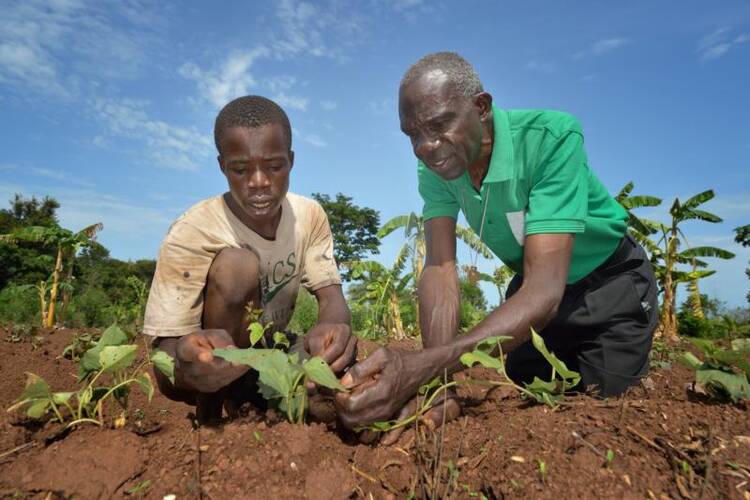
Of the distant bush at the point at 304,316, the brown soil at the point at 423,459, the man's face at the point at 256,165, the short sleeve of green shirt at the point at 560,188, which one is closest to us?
the brown soil at the point at 423,459

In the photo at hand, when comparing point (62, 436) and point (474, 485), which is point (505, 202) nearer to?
point (474, 485)

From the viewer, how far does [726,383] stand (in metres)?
1.53

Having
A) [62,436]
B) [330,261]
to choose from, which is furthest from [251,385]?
[62,436]

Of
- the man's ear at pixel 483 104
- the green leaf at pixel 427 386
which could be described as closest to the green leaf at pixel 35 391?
the green leaf at pixel 427 386

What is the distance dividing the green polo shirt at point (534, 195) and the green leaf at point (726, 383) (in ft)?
2.37

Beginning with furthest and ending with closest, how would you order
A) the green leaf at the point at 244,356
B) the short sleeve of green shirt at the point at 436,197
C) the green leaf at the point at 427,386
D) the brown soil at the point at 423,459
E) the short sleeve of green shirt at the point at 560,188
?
the short sleeve of green shirt at the point at 436,197 < the short sleeve of green shirt at the point at 560,188 < the green leaf at the point at 427,386 < the green leaf at the point at 244,356 < the brown soil at the point at 423,459

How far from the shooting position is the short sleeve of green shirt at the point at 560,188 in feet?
6.75

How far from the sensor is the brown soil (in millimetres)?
1153

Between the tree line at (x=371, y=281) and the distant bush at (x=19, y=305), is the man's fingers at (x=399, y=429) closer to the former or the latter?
the tree line at (x=371, y=281)

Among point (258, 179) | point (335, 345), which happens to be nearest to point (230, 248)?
point (258, 179)

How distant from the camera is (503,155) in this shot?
91.4 inches

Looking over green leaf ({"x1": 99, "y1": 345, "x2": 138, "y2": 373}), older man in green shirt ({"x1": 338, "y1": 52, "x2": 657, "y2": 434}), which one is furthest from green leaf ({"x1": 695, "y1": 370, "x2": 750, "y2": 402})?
green leaf ({"x1": 99, "y1": 345, "x2": 138, "y2": 373})

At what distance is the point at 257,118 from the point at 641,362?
2.54 meters

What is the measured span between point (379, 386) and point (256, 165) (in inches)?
47.3
